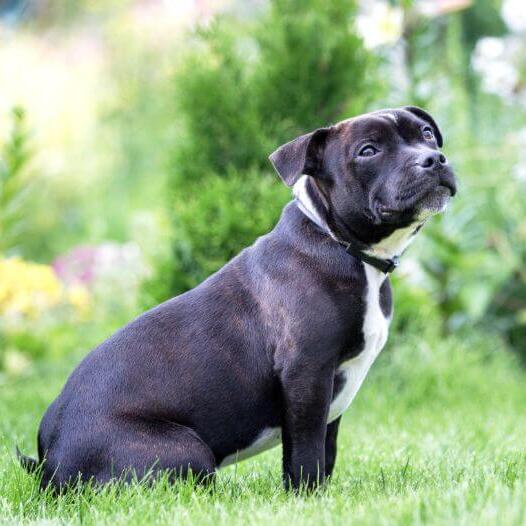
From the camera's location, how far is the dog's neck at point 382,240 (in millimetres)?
3170

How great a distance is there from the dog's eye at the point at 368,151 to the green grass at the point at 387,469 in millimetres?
1189

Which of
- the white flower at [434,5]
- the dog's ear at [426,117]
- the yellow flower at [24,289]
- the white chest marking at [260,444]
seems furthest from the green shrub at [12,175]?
the white flower at [434,5]

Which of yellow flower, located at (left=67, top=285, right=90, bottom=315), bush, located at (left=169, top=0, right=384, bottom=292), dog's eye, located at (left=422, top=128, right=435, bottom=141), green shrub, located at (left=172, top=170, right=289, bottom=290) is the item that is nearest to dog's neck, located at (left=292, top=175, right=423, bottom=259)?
dog's eye, located at (left=422, top=128, right=435, bottom=141)

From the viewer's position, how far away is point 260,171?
5781 mm

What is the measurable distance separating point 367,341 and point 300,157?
0.70 meters

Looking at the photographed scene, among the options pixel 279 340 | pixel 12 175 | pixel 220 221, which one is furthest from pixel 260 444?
pixel 12 175

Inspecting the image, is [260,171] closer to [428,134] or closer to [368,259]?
[428,134]

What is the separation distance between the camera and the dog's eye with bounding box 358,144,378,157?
3162 millimetres

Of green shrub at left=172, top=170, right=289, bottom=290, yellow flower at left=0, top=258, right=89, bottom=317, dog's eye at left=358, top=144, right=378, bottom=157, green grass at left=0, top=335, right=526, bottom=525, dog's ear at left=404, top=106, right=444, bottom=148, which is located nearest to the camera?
green grass at left=0, top=335, right=526, bottom=525

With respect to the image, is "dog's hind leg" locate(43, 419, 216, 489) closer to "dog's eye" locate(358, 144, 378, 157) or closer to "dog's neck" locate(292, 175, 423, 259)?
"dog's neck" locate(292, 175, 423, 259)

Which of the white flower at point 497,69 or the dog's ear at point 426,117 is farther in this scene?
the white flower at point 497,69

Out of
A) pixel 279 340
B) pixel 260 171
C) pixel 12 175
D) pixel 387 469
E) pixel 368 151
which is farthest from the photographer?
pixel 260 171

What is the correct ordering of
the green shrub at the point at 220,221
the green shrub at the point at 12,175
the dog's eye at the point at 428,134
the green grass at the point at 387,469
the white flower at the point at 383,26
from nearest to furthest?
the green grass at the point at 387,469
the dog's eye at the point at 428,134
the green shrub at the point at 12,175
the green shrub at the point at 220,221
the white flower at the point at 383,26

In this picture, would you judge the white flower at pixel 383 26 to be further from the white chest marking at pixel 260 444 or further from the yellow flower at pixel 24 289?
the white chest marking at pixel 260 444
